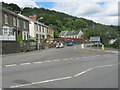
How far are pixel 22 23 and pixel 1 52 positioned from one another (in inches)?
710

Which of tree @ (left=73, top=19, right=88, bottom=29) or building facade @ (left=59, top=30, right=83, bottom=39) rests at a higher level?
tree @ (left=73, top=19, right=88, bottom=29)

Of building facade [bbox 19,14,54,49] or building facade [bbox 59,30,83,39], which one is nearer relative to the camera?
building facade [bbox 19,14,54,49]

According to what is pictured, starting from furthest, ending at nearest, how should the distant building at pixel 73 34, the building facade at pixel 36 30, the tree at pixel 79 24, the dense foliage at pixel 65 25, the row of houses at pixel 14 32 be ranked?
the tree at pixel 79 24
the distant building at pixel 73 34
the dense foliage at pixel 65 25
the building facade at pixel 36 30
the row of houses at pixel 14 32

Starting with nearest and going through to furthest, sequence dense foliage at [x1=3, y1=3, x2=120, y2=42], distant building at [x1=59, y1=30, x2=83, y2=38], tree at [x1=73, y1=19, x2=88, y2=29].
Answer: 1. dense foliage at [x1=3, y1=3, x2=120, y2=42]
2. distant building at [x1=59, y1=30, x2=83, y2=38]
3. tree at [x1=73, y1=19, x2=88, y2=29]

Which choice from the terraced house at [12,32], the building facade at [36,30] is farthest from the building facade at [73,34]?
the terraced house at [12,32]

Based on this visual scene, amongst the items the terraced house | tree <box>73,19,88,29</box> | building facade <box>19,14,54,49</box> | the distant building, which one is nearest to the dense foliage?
tree <box>73,19,88,29</box>

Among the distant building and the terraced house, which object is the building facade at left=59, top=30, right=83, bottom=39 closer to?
the distant building

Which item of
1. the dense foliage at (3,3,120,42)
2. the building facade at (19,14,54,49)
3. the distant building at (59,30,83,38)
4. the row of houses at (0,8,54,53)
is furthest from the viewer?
the distant building at (59,30,83,38)

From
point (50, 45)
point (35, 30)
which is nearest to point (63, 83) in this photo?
point (50, 45)

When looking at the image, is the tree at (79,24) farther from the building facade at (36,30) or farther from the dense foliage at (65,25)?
the building facade at (36,30)

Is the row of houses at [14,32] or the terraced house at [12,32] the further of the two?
the row of houses at [14,32]

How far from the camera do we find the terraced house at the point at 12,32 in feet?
80.5

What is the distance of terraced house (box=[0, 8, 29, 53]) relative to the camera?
24.5m

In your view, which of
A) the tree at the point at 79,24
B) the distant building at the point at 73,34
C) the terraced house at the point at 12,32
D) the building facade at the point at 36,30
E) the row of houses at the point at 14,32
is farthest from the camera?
the tree at the point at 79,24
